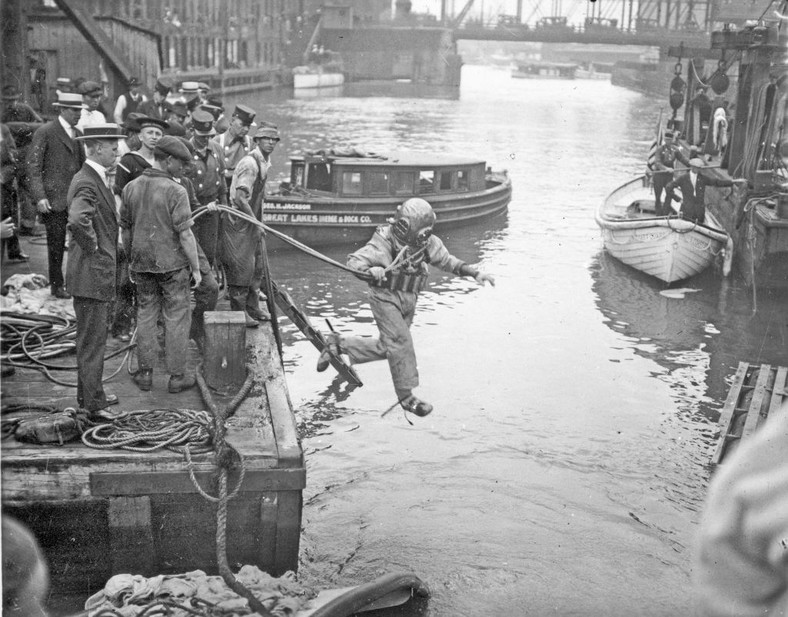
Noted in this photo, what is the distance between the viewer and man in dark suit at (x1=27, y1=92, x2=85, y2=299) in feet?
30.9

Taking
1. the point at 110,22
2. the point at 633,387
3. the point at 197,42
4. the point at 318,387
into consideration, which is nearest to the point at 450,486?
the point at 318,387

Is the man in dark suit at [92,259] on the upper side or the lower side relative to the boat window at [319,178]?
upper

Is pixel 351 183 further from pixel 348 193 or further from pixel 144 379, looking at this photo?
pixel 144 379

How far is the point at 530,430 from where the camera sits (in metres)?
10.6

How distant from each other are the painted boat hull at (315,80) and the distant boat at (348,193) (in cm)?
5135

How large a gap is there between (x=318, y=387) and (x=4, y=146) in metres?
4.79

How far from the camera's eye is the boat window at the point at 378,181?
66.5 ft

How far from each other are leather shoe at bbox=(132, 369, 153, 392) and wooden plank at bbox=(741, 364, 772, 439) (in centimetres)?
553

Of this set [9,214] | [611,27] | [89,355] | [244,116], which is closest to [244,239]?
[244,116]

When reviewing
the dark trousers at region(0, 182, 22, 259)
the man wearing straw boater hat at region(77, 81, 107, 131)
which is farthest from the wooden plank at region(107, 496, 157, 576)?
the man wearing straw boater hat at region(77, 81, 107, 131)

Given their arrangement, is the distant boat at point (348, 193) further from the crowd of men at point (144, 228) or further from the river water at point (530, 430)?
the crowd of men at point (144, 228)

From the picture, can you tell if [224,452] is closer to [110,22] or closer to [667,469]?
[667,469]

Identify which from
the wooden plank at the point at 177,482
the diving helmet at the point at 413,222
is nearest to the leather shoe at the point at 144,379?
the wooden plank at the point at 177,482

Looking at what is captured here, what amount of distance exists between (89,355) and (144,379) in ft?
3.00
